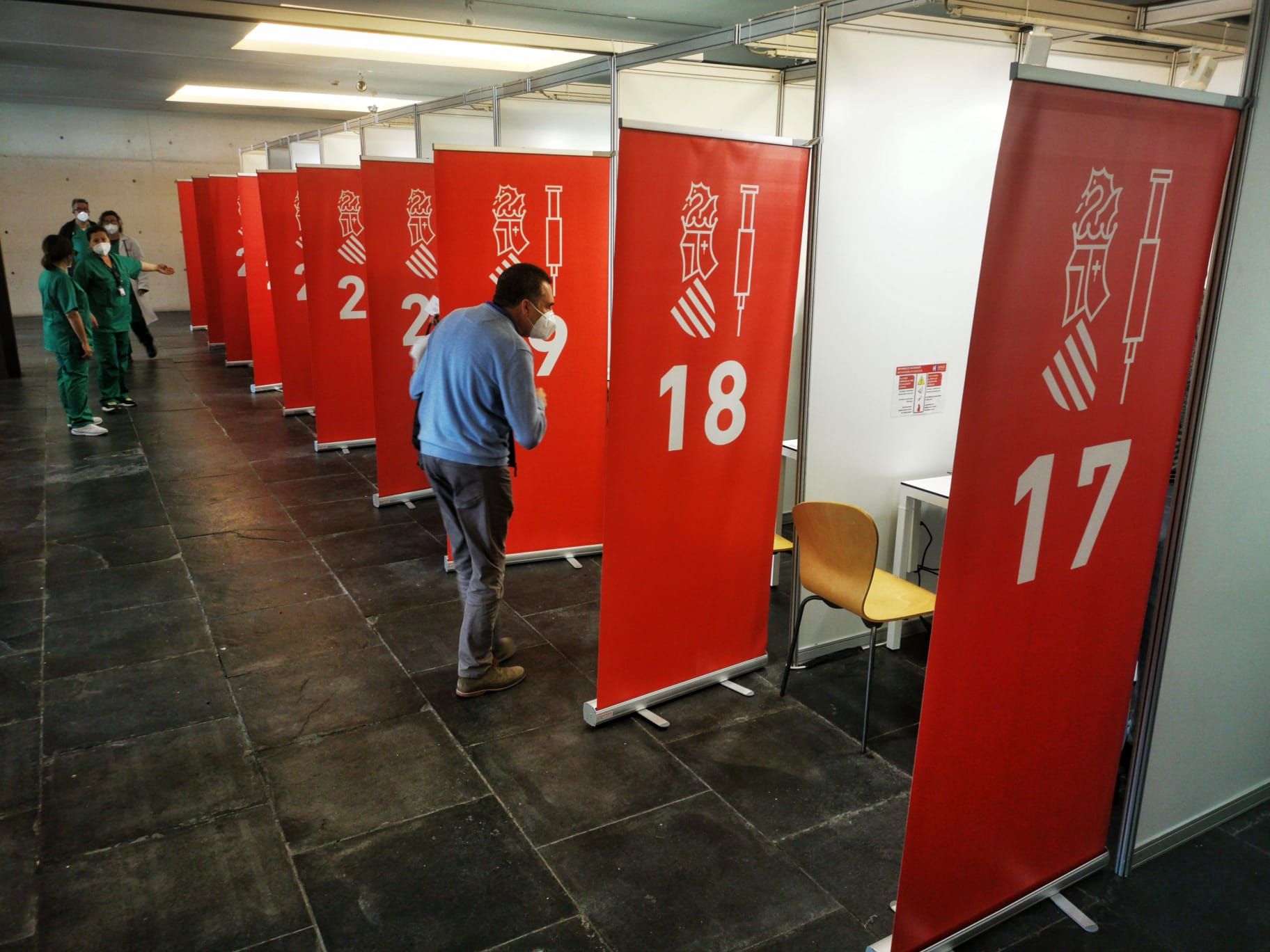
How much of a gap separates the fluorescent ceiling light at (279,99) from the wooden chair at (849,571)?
31.5 ft

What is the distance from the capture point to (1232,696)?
8.83 ft

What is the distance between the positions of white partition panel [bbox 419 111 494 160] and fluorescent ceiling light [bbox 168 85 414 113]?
Answer: 13.5 feet

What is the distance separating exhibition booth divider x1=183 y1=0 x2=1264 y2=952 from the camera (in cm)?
192

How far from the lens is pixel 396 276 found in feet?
17.9

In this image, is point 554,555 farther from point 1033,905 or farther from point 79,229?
point 79,229

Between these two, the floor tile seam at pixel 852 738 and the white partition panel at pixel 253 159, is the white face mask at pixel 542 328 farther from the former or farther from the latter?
the white partition panel at pixel 253 159

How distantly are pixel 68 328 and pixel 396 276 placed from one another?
338 cm

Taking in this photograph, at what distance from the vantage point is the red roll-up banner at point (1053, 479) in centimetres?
182

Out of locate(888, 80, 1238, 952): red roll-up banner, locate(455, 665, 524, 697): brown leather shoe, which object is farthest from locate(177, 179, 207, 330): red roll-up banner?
locate(888, 80, 1238, 952): red roll-up banner

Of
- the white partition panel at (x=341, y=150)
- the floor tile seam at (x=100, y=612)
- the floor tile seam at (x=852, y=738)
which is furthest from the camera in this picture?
the white partition panel at (x=341, y=150)

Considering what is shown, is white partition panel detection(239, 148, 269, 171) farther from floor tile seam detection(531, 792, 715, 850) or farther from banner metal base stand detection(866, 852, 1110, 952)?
banner metal base stand detection(866, 852, 1110, 952)

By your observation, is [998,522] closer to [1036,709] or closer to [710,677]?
[1036,709]

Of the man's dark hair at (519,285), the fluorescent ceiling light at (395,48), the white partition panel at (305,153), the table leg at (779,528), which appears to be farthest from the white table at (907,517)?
the white partition panel at (305,153)

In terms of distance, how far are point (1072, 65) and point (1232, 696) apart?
104 inches
